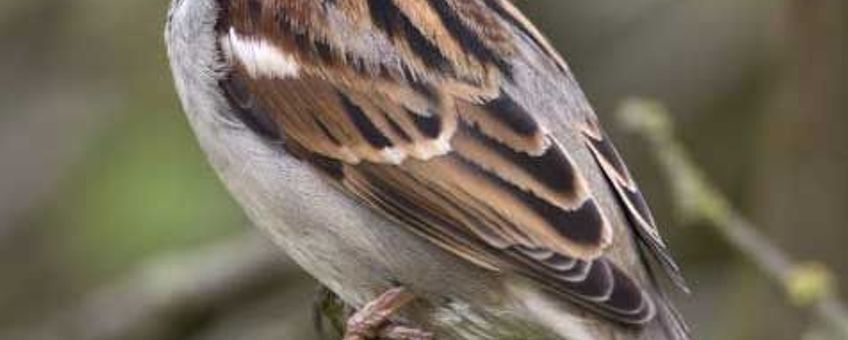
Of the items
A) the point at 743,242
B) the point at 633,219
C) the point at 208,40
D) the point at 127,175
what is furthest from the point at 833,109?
the point at 127,175

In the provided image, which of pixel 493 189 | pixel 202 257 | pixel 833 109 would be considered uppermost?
pixel 833 109

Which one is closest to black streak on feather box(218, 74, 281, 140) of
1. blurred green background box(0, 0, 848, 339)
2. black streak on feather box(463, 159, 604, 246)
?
black streak on feather box(463, 159, 604, 246)

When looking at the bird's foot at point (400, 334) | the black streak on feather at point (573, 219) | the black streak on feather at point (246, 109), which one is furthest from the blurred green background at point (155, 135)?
the black streak on feather at point (573, 219)

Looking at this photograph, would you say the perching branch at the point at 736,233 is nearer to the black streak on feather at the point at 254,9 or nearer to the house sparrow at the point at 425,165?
the house sparrow at the point at 425,165

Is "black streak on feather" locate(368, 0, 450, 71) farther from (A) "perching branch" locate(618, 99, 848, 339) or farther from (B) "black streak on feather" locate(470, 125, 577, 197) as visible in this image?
(A) "perching branch" locate(618, 99, 848, 339)

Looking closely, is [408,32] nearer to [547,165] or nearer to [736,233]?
[547,165]

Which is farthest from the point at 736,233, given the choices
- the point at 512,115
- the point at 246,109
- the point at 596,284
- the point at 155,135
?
the point at 155,135

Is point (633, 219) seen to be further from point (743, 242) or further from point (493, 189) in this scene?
point (743, 242)
